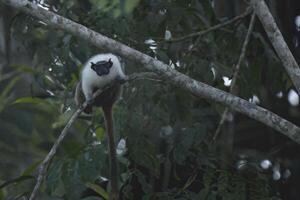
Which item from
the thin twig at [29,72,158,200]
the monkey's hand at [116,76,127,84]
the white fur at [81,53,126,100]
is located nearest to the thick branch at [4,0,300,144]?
the thin twig at [29,72,158,200]

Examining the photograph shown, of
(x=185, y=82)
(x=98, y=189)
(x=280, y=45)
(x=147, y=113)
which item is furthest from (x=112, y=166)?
(x=280, y=45)

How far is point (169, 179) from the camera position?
6.09m

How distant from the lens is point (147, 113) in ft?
19.3

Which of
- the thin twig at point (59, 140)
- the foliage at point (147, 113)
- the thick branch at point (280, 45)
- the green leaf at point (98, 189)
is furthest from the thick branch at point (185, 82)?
the green leaf at point (98, 189)

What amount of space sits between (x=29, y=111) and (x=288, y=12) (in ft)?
8.94

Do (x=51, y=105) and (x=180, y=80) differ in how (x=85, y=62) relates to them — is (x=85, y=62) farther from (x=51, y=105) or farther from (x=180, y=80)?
(x=180, y=80)

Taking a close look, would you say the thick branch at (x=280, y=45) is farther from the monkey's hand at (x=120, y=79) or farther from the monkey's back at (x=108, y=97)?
the monkey's back at (x=108, y=97)

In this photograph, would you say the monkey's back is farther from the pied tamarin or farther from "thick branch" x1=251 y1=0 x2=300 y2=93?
"thick branch" x1=251 y1=0 x2=300 y2=93

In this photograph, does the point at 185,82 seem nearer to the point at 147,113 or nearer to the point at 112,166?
the point at 112,166

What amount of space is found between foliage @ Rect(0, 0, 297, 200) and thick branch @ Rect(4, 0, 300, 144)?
62cm

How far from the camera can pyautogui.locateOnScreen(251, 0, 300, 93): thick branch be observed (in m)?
4.78

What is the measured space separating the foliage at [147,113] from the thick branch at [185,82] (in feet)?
2.05

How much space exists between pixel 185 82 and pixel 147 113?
1.22 meters

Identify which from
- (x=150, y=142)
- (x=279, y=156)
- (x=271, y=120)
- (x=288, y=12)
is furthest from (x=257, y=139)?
(x=271, y=120)
